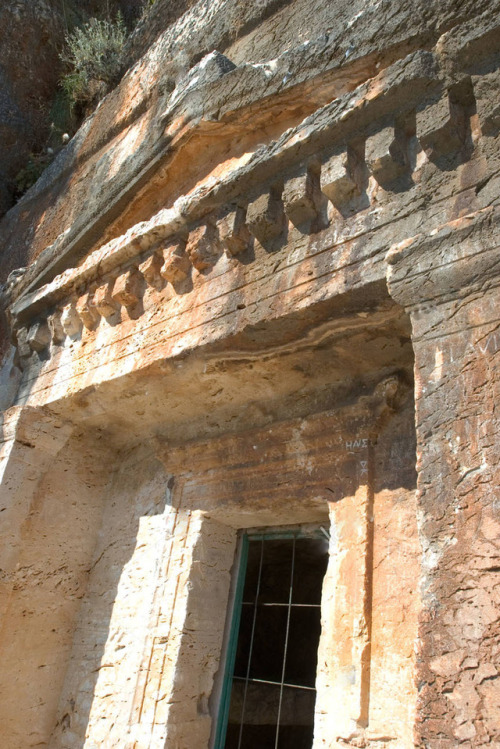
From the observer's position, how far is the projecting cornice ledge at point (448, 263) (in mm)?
2102

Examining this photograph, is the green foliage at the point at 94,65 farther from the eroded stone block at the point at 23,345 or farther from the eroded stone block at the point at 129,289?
the eroded stone block at the point at 129,289

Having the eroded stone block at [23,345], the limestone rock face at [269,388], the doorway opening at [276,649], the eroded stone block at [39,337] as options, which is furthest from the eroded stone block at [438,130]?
the doorway opening at [276,649]

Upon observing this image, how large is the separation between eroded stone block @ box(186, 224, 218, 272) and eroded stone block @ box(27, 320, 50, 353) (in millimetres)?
1647

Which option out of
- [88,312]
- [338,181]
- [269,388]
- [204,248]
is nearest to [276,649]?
[269,388]

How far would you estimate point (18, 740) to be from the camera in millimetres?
3736

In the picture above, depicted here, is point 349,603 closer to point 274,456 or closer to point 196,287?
point 274,456

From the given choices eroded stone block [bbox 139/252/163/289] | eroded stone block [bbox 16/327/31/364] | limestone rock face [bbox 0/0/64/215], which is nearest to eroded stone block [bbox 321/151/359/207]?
eroded stone block [bbox 139/252/163/289]

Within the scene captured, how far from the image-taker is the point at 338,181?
109 inches

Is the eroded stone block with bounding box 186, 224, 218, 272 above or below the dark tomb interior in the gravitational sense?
above

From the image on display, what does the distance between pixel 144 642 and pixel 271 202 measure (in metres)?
2.66

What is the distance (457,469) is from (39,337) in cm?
348

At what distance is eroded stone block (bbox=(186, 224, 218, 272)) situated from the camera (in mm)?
3395

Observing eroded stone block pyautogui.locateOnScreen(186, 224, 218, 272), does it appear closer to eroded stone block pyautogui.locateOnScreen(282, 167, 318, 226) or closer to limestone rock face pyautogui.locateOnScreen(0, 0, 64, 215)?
eroded stone block pyautogui.locateOnScreen(282, 167, 318, 226)

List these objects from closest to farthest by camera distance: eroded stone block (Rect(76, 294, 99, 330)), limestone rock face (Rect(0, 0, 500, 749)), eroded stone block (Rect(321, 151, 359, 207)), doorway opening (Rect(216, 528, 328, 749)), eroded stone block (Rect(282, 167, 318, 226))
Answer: limestone rock face (Rect(0, 0, 500, 749)) < eroded stone block (Rect(321, 151, 359, 207)) < eroded stone block (Rect(282, 167, 318, 226)) < eroded stone block (Rect(76, 294, 99, 330)) < doorway opening (Rect(216, 528, 328, 749))
